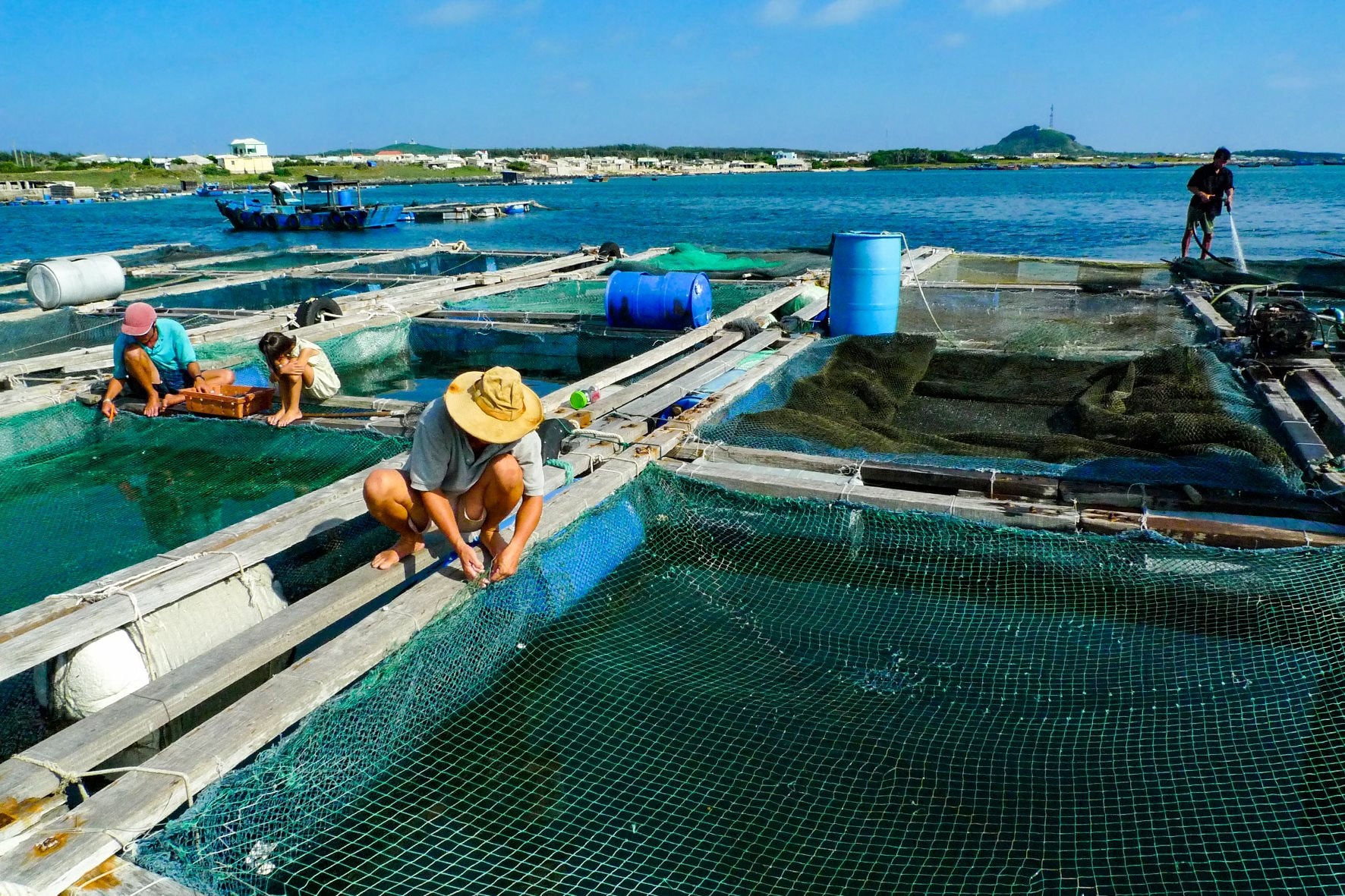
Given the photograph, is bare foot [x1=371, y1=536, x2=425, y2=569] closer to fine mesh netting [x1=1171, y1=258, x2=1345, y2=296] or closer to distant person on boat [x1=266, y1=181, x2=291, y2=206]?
fine mesh netting [x1=1171, y1=258, x2=1345, y2=296]

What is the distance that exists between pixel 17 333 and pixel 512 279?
6.30m

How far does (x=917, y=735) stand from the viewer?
373cm

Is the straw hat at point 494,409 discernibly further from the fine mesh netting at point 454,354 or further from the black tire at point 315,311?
the black tire at point 315,311

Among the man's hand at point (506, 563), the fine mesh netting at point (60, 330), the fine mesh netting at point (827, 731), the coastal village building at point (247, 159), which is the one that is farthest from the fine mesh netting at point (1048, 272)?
the coastal village building at point (247, 159)

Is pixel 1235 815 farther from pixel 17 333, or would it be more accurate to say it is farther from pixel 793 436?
pixel 17 333

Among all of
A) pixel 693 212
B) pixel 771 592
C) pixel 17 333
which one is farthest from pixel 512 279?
pixel 693 212

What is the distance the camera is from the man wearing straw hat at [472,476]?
342 cm

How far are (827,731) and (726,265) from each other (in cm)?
1082

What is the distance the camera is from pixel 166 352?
22.7 ft

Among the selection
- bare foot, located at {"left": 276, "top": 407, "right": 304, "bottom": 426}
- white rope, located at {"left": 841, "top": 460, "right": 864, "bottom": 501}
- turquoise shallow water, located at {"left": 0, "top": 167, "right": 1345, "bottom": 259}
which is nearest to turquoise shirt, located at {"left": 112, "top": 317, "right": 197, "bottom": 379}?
bare foot, located at {"left": 276, "top": 407, "right": 304, "bottom": 426}

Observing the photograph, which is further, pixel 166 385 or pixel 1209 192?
pixel 1209 192

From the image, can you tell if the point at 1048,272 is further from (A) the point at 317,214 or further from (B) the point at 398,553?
(A) the point at 317,214

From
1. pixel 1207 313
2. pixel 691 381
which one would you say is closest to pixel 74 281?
pixel 691 381

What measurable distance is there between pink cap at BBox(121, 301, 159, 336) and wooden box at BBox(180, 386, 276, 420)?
54 centimetres
